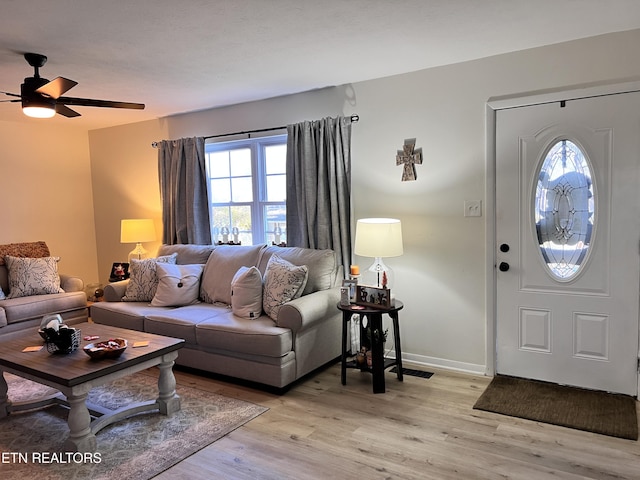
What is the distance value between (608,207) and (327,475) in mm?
2436

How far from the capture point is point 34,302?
14.8 feet

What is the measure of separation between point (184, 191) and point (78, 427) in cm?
300

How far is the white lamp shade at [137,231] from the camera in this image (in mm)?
5110

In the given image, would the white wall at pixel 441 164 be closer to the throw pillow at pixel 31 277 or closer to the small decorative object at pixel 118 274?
the small decorative object at pixel 118 274

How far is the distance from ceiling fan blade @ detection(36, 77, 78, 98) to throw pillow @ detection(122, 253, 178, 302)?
1803mm

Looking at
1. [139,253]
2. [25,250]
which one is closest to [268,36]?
[139,253]

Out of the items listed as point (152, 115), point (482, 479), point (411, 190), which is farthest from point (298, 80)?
point (482, 479)

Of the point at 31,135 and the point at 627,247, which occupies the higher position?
the point at 31,135

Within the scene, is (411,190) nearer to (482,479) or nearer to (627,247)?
(627,247)

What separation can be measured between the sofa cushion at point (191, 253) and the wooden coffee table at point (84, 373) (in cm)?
138

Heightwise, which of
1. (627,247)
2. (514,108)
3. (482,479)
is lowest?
(482,479)

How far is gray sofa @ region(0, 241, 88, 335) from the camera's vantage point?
14.3 feet

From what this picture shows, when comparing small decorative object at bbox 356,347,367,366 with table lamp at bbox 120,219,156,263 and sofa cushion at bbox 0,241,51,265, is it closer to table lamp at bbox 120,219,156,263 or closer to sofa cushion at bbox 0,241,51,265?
table lamp at bbox 120,219,156,263

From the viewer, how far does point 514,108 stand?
10.6 ft
